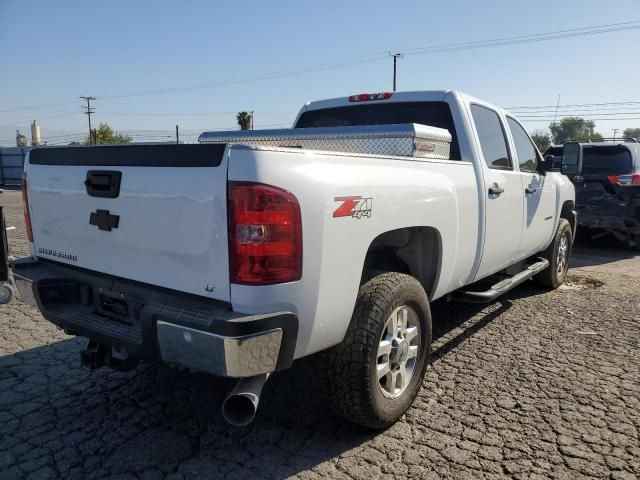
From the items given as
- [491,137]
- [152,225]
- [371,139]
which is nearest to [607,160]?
[491,137]

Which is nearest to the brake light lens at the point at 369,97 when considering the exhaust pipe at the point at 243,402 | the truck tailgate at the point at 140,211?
the truck tailgate at the point at 140,211

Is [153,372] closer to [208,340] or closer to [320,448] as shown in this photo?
[320,448]

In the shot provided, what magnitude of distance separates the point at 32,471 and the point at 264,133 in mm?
2741

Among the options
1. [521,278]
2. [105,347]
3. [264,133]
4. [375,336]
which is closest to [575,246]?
[521,278]

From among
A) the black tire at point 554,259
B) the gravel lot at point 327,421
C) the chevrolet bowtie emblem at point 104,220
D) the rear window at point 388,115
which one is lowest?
the gravel lot at point 327,421

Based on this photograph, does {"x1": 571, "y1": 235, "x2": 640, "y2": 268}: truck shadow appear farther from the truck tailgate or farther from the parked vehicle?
the truck tailgate

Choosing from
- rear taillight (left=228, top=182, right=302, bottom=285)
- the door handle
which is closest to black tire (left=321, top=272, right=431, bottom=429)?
rear taillight (left=228, top=182, right=302, bottom=285)

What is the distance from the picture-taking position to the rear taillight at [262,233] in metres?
2.11

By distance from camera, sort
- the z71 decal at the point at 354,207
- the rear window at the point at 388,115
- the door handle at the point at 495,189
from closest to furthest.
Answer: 1. the z71 decal at the point at 354,207
2. the door handle at the point at 495,189
3. the rear window at the point at 388,115

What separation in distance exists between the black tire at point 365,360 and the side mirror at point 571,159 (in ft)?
10.9

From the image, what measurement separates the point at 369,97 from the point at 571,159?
2.27m

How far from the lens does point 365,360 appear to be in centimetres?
260

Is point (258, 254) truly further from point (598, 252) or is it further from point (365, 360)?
point (598, 252)

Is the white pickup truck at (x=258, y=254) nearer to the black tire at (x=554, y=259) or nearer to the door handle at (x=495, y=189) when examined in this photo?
the door handle at (x=495, y=189)
